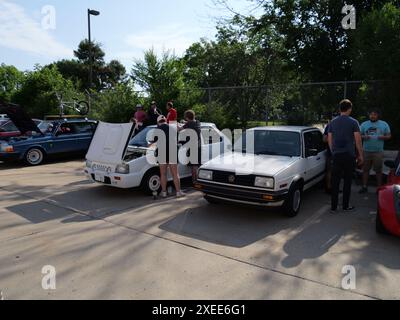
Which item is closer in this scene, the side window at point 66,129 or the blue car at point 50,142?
the blue car at point 50,142

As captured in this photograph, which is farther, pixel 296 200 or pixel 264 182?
pixel 296 200

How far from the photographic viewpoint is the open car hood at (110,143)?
7.33 metres

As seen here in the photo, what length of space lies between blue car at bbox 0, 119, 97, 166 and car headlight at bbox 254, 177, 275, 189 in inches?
271

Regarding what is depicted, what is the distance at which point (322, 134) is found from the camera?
26.1 feet

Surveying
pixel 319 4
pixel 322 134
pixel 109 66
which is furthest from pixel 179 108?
pixel 109 66

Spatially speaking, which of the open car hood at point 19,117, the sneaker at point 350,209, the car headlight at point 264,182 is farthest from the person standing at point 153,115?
the sneaker at point 350,209

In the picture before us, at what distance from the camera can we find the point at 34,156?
11.8 metres

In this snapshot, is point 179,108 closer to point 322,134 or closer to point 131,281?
point 322,134
